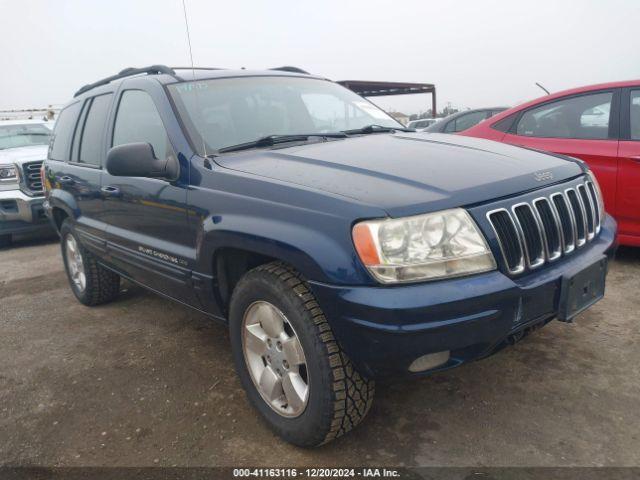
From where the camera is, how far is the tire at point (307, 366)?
1958 millimetres

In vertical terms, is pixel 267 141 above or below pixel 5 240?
above

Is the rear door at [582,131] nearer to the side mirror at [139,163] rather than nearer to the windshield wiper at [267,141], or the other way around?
the windshield wiper at [267,141]

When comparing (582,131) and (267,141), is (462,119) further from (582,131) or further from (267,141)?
(267,141)

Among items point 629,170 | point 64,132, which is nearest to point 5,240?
point 64,132

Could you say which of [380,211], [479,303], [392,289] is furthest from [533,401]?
[380,211]

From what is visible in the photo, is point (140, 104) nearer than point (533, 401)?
No

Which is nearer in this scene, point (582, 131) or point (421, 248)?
point (421, 248)

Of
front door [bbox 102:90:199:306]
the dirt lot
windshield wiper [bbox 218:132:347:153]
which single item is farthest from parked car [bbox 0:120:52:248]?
windshield wiper [bbox 218:132:347:153]

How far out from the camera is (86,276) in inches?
163

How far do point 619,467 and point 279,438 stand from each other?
4.46 ft

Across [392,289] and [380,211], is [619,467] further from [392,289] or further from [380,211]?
[380,211]

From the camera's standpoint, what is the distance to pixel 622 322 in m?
3.16

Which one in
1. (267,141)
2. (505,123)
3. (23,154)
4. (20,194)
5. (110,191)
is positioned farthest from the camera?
(23,154)

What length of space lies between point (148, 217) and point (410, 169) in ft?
5.06
